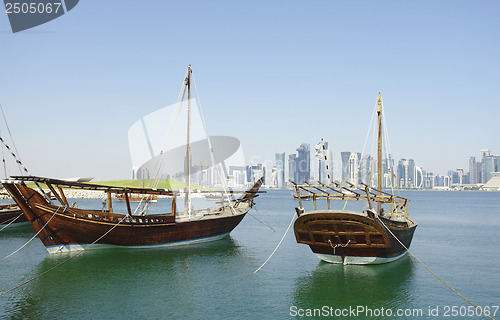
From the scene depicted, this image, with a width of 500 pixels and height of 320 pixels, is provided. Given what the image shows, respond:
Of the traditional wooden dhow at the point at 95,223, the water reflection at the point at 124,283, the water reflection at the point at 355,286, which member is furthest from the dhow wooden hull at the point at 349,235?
the traditional wooden dhow at the point at 95,223

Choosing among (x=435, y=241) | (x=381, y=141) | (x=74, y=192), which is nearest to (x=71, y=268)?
(x=381, y=141)

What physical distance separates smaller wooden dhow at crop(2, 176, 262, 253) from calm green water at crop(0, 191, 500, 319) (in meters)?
1.03

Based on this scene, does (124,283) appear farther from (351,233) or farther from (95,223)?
(351,233)

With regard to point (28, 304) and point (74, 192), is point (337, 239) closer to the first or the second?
point (28, 304)

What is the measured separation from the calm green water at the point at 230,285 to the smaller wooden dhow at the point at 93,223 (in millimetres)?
1034

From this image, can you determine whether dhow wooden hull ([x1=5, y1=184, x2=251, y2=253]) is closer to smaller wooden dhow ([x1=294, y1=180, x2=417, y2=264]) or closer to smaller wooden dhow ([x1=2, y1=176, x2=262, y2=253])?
smaller wooden dhow ([x1=2, y1=176, x2=262, y2=253])

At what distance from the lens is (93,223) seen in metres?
27.5

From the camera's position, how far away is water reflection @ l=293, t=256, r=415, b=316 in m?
17.9

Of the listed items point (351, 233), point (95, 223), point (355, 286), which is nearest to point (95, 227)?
point (95, 223)

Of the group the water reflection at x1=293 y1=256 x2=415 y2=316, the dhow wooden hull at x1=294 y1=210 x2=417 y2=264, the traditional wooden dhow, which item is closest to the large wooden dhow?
the dhow wooden hull at x1=294 y1=210 x2=417 y2=264

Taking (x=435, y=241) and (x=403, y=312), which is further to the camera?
(x=435, y=241)

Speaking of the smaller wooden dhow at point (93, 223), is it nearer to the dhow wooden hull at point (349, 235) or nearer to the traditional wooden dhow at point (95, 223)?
the traditional wooden dhow at point (95, 223)

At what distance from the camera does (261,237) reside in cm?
3969

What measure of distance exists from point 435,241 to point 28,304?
33817mm
